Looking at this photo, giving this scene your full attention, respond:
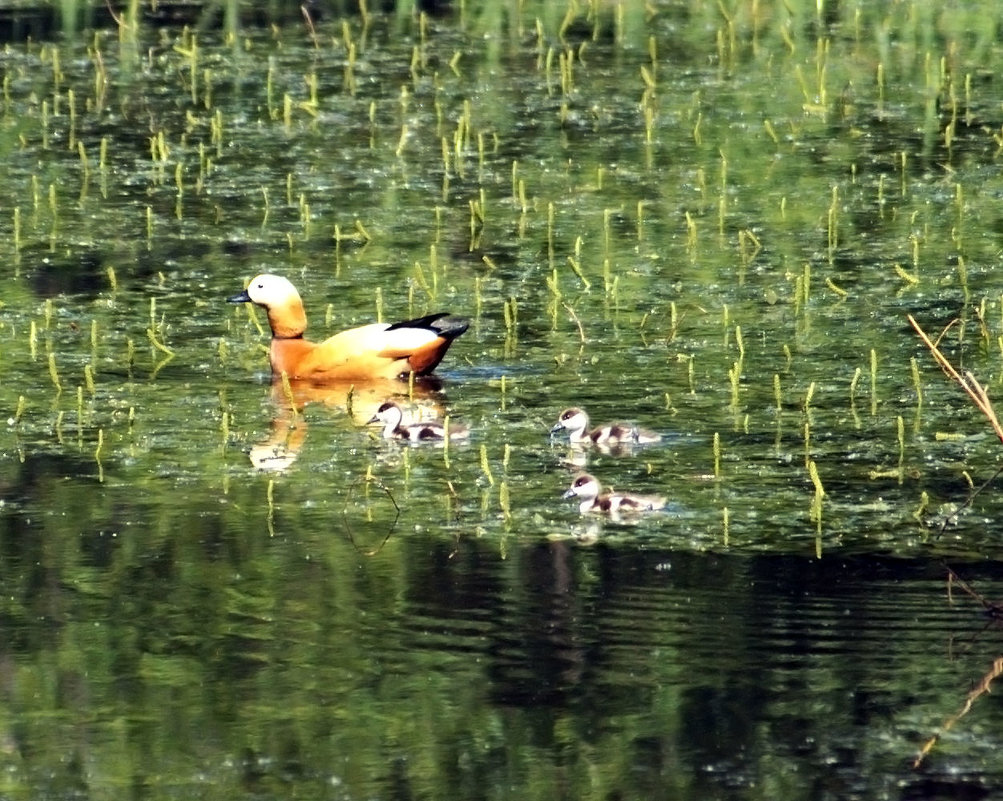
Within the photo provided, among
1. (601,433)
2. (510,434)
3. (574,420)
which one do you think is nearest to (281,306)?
(510,434)

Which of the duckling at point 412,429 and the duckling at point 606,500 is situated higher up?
the duckling at point 606,500

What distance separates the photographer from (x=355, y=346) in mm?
9734

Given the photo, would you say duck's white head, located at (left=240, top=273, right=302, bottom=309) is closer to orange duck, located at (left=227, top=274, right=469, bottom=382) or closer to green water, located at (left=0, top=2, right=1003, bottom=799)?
orange duck, located at (left=227, top=274, right=469, bottom=382)

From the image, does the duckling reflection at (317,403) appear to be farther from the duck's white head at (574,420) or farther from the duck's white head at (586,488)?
the duck's white head at (586,488)

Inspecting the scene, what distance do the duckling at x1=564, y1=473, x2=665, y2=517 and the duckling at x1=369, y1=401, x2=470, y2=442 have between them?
91 cm

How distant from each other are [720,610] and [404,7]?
44.2 feet

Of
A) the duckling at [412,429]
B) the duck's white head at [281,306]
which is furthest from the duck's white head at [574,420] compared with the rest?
the duck's white head at [281,306]

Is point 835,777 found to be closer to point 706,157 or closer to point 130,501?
point 130,501

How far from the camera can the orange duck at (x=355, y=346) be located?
376 inches

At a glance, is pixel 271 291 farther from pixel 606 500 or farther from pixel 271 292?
pixel 606 500

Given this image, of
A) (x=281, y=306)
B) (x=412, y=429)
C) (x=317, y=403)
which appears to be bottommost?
(x=317, y=403)

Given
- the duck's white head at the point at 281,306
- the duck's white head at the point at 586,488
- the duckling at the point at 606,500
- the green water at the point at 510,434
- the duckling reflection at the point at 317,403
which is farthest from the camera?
the duck's white head at the point at 281,306

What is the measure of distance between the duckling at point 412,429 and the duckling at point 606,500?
0.91 metres

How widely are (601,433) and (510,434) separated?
506 millimetres
